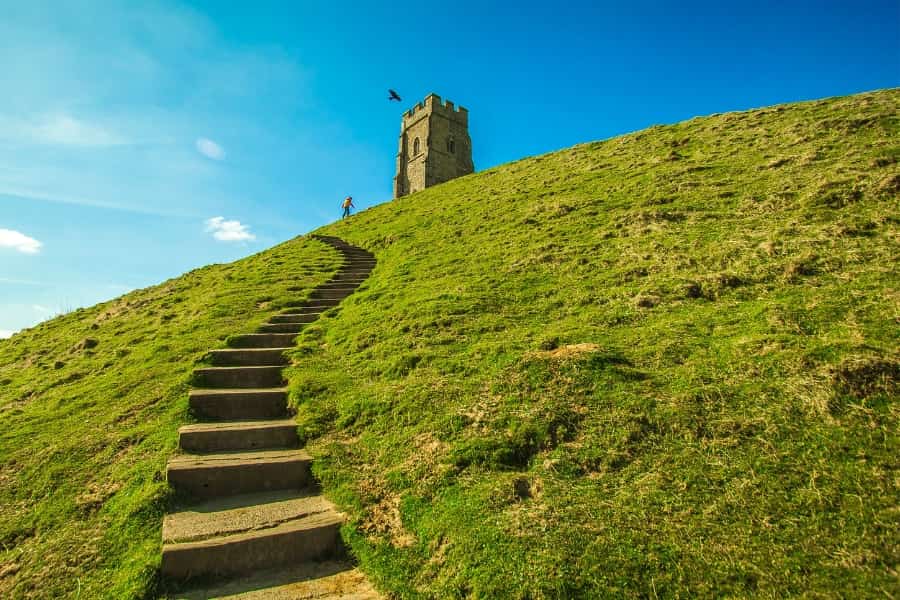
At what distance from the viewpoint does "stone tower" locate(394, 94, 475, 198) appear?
163 feet

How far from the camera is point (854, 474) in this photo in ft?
13.5

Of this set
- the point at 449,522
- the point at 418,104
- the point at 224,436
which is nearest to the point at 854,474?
the point at 449,522

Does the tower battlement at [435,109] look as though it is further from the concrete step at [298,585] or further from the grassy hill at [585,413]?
the concrete step at [298,585]

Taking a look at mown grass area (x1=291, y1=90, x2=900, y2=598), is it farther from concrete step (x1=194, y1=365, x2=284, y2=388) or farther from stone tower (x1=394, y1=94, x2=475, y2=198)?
stone tower (x1=394, y1=94, x2=475, y2=198)

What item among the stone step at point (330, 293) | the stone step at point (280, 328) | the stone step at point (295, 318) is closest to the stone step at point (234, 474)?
the stone step at point (280, 328)

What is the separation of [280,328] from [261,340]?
3.39 feet

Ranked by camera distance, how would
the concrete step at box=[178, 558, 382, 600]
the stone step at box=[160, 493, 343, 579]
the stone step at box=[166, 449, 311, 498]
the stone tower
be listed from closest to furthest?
1. the concrete step at box=[178, 558, 382, 600]
2. the stone step at box=[160, 493, 343, 579]
3. the stone step at box=[166, 449, 311, 498]
4. the stone tower

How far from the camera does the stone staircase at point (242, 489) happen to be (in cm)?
464

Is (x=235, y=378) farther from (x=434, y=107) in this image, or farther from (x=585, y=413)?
(x=434, y=107)

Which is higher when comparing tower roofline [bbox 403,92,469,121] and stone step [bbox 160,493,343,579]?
tower roofline [bbox 403,92,469,121]

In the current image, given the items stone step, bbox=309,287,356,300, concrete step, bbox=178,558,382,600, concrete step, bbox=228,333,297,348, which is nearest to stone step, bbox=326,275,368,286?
stone step, bbox=309,287,356,300

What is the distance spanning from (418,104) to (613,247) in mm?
46340

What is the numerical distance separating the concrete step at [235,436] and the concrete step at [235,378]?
60.9 inches

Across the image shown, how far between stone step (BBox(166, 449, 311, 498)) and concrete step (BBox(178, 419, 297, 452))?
31cm
